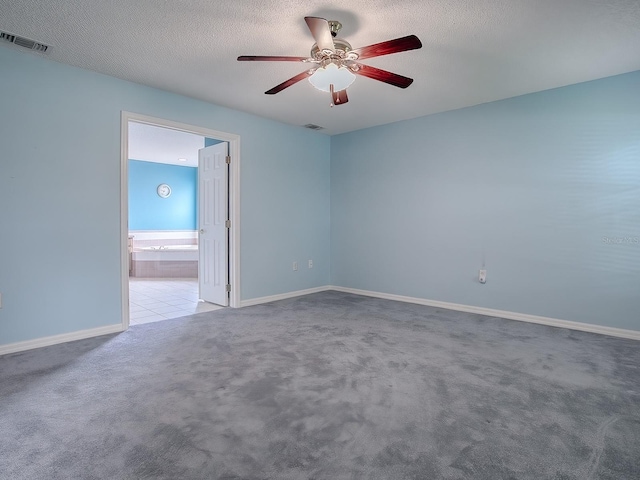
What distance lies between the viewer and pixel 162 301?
4914 millimetres

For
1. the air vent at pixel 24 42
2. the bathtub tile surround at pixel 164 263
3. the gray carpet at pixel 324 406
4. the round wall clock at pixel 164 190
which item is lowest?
the gray carpet at pixel 324 406

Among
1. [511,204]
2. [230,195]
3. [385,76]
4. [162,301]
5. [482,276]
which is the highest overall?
[385,76]

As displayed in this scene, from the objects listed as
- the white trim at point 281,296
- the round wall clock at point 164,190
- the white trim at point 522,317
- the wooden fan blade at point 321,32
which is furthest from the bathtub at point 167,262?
the wooden fan blade at point 321,32

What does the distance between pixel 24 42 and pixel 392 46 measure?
272cm

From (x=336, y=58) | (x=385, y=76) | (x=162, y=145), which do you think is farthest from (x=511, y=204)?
(x=162, y=145)

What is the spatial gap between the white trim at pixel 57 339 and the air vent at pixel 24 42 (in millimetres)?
2306

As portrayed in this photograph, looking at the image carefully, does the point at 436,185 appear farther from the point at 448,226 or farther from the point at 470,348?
the point at 470,348

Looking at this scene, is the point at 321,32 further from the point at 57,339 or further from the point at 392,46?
the point at 57,339

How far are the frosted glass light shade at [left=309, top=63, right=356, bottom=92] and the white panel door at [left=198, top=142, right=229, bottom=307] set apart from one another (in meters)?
2.11

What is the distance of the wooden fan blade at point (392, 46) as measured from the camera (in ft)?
6.59

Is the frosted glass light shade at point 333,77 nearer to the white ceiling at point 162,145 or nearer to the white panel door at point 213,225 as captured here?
the white panel door at point 213,225

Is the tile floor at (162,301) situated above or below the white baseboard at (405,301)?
below

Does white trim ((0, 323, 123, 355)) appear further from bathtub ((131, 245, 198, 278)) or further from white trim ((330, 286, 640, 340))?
bathtub ((131, 245, 198, 278))

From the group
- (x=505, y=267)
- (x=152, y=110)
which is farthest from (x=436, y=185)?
(x=152, y=110)
